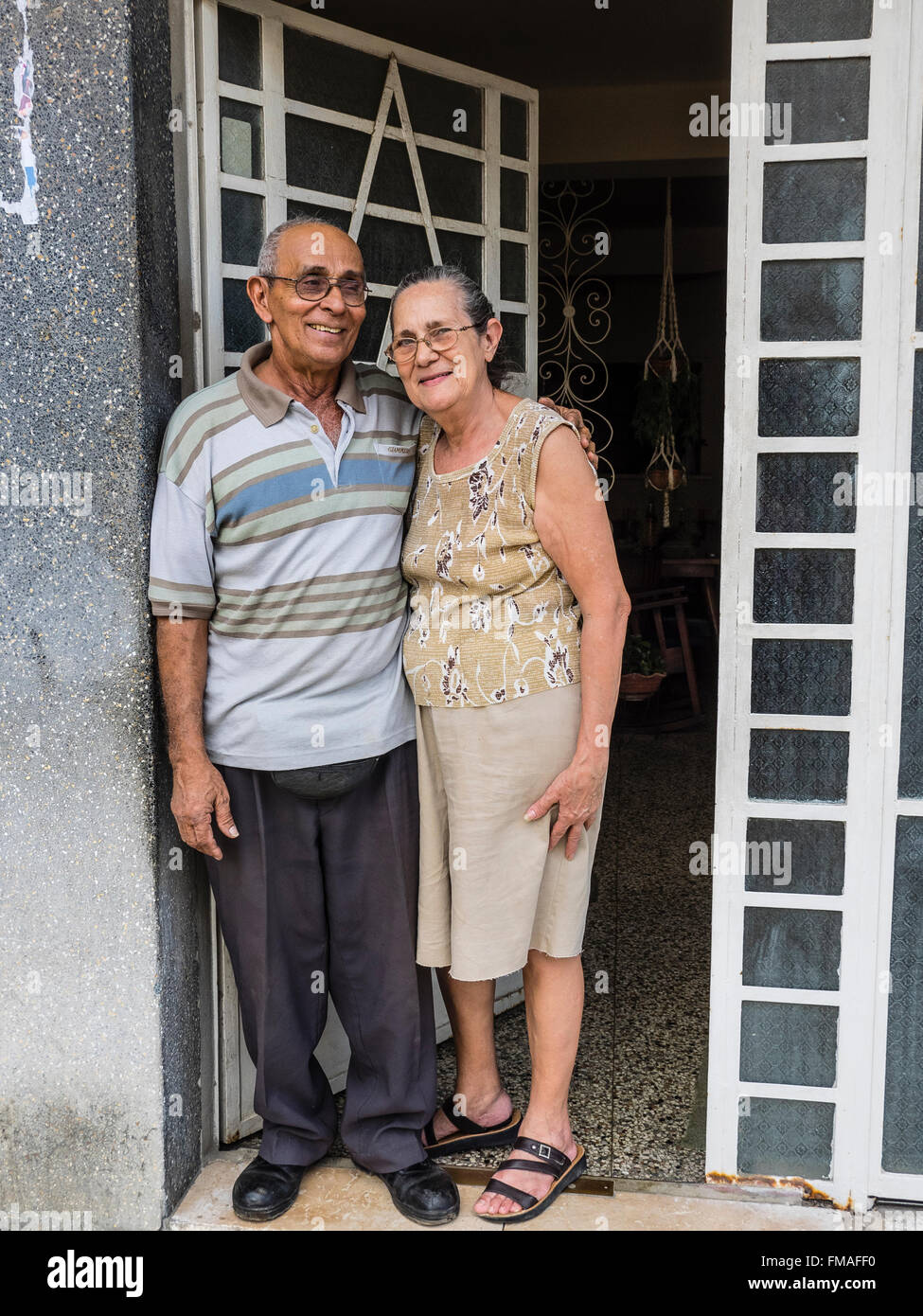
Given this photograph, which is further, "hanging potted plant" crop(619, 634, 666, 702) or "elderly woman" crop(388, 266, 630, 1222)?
"hanging potted plant" crop(619, 634, 666, 702)

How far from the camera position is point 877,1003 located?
2.26 m

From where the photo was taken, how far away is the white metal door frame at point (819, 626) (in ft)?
6.87

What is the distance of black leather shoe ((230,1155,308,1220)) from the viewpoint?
7.54ft

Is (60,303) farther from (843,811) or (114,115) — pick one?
(843,811)

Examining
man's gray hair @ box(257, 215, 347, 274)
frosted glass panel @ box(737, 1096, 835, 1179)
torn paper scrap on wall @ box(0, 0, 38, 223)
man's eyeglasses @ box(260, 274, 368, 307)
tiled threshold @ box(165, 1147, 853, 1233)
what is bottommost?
tiled threshold @ box(165, 1147, 853, 1233)

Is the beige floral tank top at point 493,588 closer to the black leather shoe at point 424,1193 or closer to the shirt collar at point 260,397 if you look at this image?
the shirt collar at point 260,397

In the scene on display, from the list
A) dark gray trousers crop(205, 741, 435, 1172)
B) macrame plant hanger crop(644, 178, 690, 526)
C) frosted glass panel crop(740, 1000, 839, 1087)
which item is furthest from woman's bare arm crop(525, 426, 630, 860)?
macrame plant hanger crop(644, 178, 690, 526)

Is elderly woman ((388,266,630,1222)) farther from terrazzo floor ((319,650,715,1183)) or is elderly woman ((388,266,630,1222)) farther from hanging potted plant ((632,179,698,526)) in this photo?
hanging potted plant ((632,179,698,526))

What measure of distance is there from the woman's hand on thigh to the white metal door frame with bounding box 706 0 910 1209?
10.6 inches

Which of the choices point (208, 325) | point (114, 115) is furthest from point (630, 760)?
point (114, 115)

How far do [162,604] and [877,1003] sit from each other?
1.56m

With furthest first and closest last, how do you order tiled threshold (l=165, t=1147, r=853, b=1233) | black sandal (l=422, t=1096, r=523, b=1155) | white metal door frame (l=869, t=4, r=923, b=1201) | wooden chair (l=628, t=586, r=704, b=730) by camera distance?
wooden chair (l=628, t=586, r=704, b=730) → black sandal (l=422, t=1096, r=523, b=1155) → tiled threshold (l=165, t=1147, r=853, b=1233) → white metal door frame (l=869, t=4, r=923, b=1201)

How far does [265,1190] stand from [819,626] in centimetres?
155

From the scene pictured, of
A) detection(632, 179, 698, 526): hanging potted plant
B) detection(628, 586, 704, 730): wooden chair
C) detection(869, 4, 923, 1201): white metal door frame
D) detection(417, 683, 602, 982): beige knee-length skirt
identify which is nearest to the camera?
detection(869, 4, 923, 1201): white metal door frame
